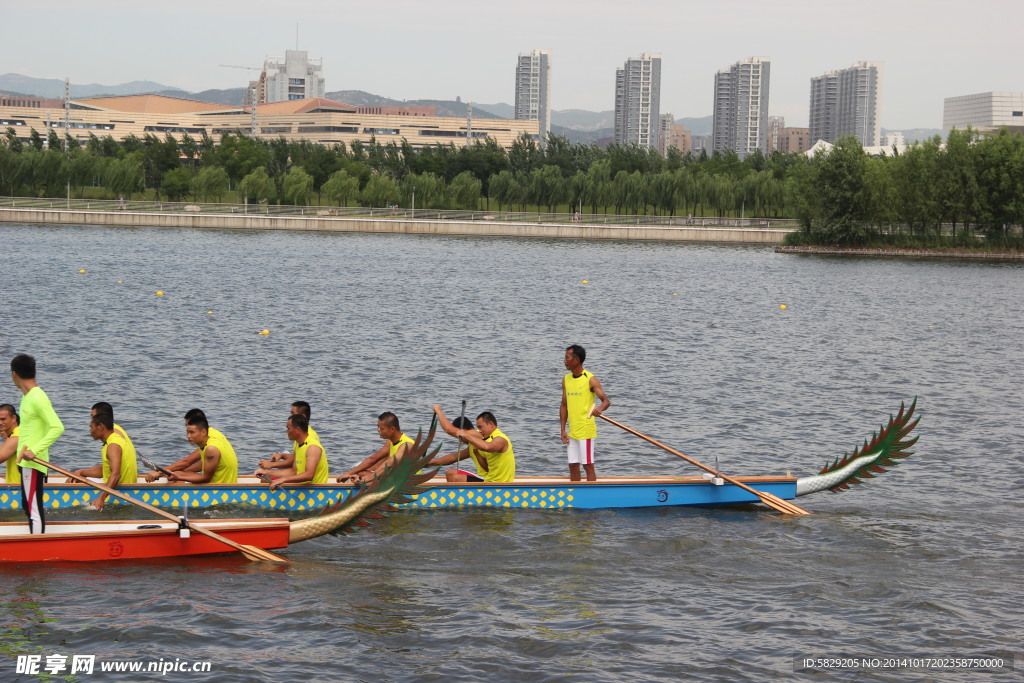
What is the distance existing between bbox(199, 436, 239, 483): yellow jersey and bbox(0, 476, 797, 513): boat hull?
34 centimetres

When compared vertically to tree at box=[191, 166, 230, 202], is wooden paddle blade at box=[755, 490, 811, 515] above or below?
below

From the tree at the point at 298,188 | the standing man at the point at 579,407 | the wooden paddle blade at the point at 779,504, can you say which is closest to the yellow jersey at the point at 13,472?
the standing man at the point at 579,407

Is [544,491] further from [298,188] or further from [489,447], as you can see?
[298,188]

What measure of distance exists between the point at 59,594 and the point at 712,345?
98.1 ft

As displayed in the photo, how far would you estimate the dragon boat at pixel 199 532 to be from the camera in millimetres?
14045

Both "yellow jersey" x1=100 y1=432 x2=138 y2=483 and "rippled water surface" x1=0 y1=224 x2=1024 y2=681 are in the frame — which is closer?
"rippled water surface" x1=0 y1=224 x2=1024 y2=681

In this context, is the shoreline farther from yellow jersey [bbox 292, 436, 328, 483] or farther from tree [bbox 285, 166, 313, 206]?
yellow jersey [bbox 292, 436, 328, 483]

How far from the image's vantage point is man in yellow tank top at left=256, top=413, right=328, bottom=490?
16156 millimetres

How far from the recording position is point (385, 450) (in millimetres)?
16484

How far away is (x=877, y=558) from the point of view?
52.6ft

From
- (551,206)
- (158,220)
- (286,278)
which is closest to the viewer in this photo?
(286,278)

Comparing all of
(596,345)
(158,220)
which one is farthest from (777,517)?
(158,220)

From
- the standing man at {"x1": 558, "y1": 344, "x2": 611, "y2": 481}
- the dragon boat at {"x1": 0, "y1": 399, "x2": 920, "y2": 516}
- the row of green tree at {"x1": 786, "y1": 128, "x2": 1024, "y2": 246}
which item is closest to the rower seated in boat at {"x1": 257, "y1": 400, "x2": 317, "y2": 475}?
the dragon boat at {"x1": 0, "y1": 399, "x2": 920, "y2": 516}

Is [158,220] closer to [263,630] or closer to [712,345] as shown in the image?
[712,345]
